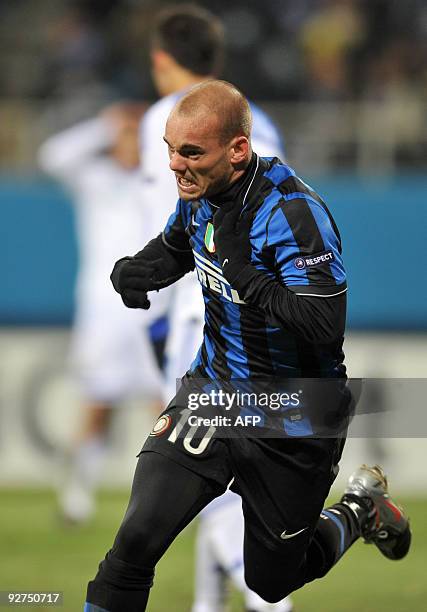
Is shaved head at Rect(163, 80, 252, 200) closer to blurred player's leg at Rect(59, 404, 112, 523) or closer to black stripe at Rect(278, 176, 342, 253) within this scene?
black stripe at Rect(278, 176, 342, 253)

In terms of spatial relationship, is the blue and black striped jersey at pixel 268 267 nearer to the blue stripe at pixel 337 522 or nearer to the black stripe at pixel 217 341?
the black stripe at pixel 217 341

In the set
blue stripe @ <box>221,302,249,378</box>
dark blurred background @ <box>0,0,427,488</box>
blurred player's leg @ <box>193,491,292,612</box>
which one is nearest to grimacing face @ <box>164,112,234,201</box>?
blue stripe @ <box>221,302,249,378</box>

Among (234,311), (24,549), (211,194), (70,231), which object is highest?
(211,194)

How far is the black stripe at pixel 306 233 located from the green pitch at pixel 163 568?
87.0 inches

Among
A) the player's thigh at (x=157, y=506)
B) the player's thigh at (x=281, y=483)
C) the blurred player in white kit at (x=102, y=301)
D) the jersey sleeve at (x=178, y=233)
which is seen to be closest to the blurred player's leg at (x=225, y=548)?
the player's thigh at (x=281, y=483)

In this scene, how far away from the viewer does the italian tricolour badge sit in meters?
3.96

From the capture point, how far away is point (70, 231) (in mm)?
9258

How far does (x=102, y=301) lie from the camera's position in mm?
8062

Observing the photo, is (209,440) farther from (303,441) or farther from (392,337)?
(392,337)

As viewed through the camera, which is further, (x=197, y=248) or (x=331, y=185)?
(x=331, y=185)

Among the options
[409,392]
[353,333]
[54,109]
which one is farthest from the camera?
[54,109]

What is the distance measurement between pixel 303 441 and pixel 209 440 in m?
0.30

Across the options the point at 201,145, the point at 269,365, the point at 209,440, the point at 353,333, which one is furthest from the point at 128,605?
the point at 353,333

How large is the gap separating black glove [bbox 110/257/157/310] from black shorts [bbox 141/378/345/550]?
14.3 inches
